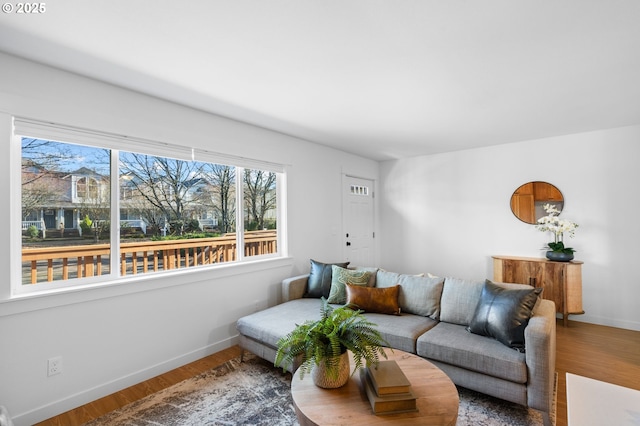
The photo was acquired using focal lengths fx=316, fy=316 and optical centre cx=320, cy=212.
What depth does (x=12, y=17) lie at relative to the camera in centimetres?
166

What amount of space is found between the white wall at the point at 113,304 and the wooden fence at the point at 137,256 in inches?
7.1

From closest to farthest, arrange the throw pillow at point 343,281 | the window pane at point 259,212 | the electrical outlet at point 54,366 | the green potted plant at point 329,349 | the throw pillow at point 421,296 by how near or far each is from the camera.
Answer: the green potted plant at point 329,349 → the electrical outlet at point 54,366 → the throw pillow at point 421,296 → the throw pillow at point 343,281 → the window pane at point 259,212

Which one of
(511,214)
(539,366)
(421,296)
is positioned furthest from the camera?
(511,214)

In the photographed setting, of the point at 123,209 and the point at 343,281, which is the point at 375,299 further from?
the point at 123,209

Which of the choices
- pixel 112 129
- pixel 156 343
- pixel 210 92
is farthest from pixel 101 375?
pixel 210 92

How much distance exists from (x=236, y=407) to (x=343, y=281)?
147 centimetres

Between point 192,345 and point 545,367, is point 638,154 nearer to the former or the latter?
point 545,367

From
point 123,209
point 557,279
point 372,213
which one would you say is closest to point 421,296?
point 557,279

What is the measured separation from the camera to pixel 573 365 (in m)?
2.81

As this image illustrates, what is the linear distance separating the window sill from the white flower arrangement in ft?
11.8

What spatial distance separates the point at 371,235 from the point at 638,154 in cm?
356

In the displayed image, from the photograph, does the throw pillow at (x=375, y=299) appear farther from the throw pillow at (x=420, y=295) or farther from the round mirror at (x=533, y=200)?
the round mirror at (x=533, y=200)

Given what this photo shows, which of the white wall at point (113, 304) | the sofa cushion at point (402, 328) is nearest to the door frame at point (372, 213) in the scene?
the white wall at point (113, 304)

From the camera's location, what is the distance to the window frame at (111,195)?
2.10 metres
